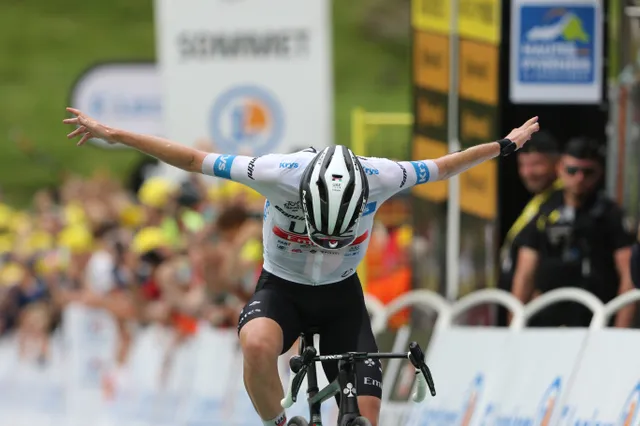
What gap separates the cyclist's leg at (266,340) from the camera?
27.5ft

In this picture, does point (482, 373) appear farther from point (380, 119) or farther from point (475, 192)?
point (380, 119)

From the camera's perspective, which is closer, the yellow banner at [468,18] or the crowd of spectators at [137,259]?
the yellow banner at [468,18]

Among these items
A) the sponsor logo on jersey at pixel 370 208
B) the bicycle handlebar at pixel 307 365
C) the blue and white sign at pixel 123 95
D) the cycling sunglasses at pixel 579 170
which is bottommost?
the blue and white sign at pixel 123 95

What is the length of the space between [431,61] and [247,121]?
504cm

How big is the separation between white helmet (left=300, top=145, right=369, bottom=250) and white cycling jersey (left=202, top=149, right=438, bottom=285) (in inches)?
16.5

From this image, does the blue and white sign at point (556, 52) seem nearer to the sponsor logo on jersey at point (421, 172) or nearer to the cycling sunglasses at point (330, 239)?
the sponsor logo on jersey at point (421, 172)

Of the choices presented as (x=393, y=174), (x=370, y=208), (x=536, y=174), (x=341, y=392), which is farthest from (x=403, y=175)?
(x=536, y=174)

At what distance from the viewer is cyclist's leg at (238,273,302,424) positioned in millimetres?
8391

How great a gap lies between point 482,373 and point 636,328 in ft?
5.93

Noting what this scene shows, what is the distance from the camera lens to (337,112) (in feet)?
107

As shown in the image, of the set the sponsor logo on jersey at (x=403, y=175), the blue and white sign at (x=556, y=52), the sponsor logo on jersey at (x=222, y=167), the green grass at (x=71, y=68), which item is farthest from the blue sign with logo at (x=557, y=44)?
the green grass at (x=71, y=68)

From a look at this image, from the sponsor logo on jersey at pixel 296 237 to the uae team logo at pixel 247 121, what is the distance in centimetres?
923

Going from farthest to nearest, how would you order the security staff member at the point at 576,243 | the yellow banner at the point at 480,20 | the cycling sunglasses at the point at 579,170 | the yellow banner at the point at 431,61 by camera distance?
1. the yellow banner at the point at 431,61
2. the yellow banner at the point at 480,20
3. the cycling sunglasses at the point at 579,170
4. the security staff member at the point at 576,243

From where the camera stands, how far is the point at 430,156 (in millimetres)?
13820
